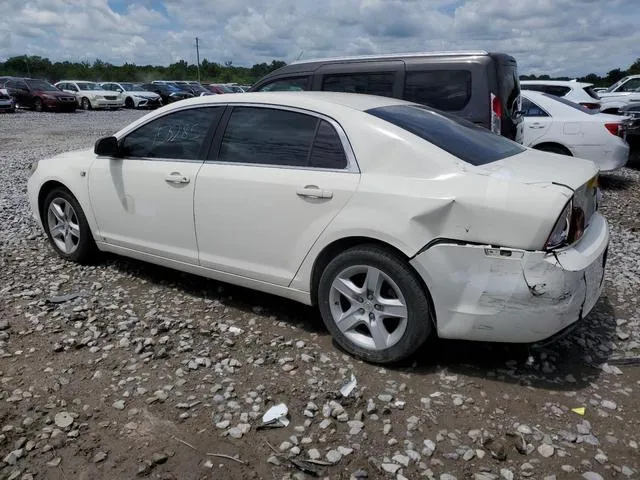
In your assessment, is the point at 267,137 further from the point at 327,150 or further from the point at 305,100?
the point at 327,150

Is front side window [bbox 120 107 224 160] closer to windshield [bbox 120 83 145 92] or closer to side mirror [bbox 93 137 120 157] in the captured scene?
side mirror [bbox 93 137 120 157]

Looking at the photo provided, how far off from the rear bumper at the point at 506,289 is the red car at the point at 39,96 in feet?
92.1

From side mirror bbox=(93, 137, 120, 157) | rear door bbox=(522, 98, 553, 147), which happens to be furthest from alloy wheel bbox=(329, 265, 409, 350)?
rear door bbox=(522, 98, 553, 147)

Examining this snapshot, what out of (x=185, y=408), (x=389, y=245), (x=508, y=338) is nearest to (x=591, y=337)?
(x=508, y=338)

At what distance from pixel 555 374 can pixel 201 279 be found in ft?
9.45

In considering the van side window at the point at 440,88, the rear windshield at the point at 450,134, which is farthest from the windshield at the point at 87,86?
the rear windshield at the point at 450,134

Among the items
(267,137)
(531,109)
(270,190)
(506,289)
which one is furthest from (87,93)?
(506,289)

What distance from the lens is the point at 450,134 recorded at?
3.59 m

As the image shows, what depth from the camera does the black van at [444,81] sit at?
6125mm

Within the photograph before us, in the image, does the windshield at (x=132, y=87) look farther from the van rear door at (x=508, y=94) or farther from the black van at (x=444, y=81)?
the van rear door at (x=508, y=94)

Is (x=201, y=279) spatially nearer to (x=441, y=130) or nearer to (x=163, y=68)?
(x=441, y=130)

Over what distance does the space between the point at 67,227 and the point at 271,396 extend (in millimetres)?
3002

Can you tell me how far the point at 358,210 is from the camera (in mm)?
3248

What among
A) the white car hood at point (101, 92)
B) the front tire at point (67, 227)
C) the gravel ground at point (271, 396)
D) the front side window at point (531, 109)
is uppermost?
the front side window at point (531, 109)
